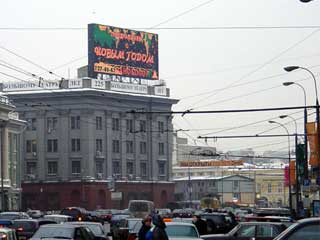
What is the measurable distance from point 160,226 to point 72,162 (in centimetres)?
9706

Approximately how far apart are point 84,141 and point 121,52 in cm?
1290

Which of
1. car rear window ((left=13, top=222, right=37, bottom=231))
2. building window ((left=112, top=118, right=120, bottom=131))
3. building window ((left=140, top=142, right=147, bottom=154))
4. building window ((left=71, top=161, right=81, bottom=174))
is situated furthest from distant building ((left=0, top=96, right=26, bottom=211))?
car rear window ((left=13, top=222, right=37, bottom=231))

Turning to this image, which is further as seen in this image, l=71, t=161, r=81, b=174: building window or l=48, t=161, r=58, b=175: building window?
l=48, t=161, r=58, b=175: building window

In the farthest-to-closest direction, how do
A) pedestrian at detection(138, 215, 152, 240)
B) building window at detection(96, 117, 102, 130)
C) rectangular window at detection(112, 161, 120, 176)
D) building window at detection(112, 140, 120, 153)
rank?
rectangular window at detection(112, 161, 120, 176)
building window at detection(112, 140, 120, 153)
building window at detection(96, 117, 102, 130)
pedestrian at detection(138, 215, 152, 240)

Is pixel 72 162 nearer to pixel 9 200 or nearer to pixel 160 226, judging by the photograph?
pixel 9 200

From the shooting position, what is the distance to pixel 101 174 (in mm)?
118375

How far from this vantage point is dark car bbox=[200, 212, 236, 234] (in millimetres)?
40531

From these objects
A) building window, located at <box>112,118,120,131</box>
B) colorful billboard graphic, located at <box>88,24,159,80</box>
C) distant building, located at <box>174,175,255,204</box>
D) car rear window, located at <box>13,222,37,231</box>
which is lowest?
distant building, located at <box>174,175,255,204</box>

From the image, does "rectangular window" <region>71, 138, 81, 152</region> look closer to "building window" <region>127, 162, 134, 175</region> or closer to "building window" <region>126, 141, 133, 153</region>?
"building window" <region>126, 141, 133, 153</region>

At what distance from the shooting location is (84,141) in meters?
116

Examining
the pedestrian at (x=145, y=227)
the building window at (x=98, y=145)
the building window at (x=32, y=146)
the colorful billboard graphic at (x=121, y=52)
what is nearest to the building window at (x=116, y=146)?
the building window at (x=98, y=145)

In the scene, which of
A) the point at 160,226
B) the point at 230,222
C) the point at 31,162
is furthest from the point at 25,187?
the point at 160,226

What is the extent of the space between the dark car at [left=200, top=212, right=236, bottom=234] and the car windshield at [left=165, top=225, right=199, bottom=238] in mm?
13488

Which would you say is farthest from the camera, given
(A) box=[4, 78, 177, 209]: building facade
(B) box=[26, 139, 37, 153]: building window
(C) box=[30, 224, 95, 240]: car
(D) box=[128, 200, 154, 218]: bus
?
(B) box=[26, 139, 37, 153]: building window
